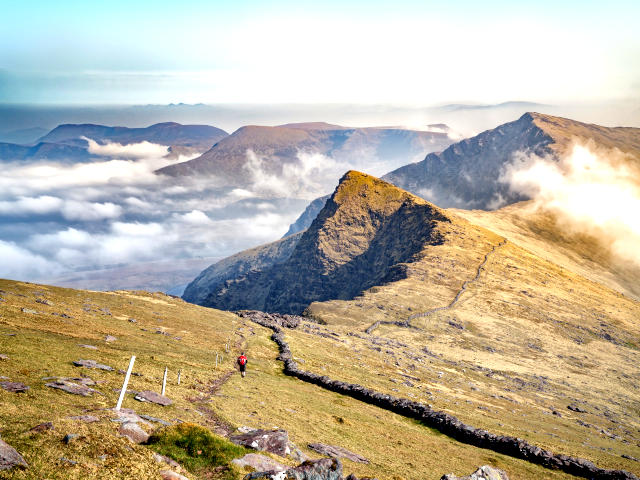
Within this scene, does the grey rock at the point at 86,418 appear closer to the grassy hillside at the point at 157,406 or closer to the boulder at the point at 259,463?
the grassy hillside at the point at 157,406

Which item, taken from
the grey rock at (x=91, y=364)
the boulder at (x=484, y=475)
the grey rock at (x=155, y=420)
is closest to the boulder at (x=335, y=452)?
the boulder at (x=484, y=475)

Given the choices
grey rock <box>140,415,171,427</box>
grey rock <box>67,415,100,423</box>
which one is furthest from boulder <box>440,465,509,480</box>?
grey rock <box>67,415,100,423</box>

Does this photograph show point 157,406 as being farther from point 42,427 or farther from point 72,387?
point 42,427

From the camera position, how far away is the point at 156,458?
64.8ft

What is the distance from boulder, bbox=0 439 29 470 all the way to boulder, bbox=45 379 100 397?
13.2 meters

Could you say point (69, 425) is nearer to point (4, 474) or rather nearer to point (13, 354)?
point (4, 474)

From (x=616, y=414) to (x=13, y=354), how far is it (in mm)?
114908

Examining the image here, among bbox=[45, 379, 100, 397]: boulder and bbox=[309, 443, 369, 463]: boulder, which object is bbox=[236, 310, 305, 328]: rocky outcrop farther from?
bbox=[45, 379, 100, 397]: boulder

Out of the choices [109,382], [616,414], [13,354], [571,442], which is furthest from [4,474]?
[616,414]

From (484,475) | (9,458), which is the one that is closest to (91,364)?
(9,458)

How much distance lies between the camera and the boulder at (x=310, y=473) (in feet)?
66.2

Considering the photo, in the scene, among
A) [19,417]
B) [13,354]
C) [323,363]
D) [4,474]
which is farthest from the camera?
[323,363]

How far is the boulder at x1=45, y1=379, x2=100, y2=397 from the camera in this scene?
29.0m

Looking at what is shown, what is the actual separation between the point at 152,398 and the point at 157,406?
1.51 meters
